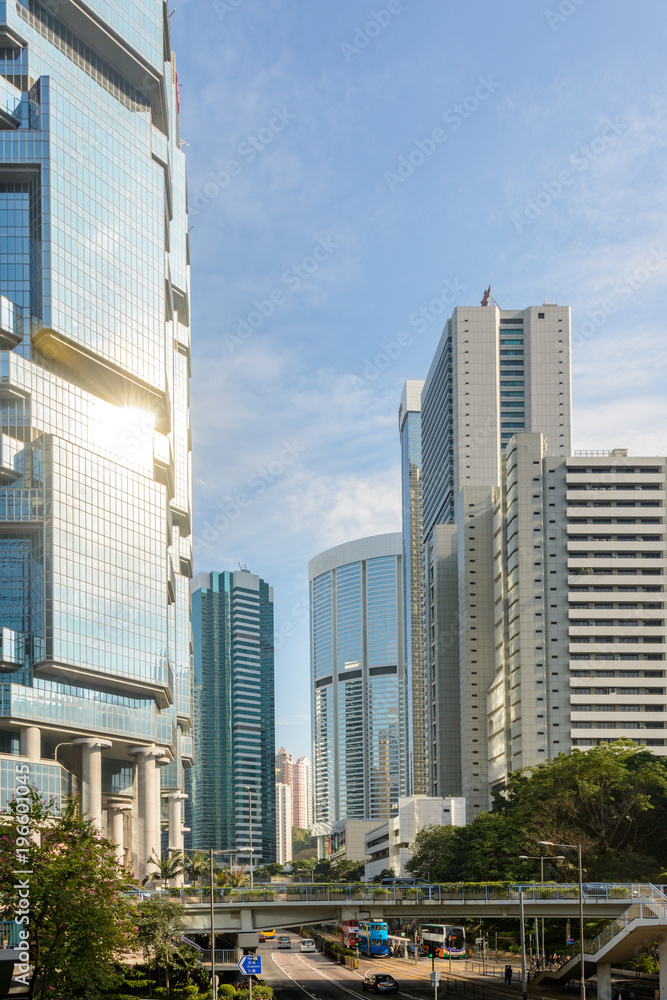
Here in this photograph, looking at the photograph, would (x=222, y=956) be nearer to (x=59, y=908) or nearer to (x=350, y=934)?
(x=350, y=934)

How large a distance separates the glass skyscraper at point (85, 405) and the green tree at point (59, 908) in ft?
189

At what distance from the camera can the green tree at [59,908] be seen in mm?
47469

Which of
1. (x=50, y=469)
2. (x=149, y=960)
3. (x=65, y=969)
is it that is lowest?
(x=149, y=960)

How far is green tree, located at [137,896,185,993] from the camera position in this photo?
249 feet

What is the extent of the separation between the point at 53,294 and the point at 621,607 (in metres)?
103

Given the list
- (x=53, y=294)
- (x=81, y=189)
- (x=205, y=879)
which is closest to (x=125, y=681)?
(x=205, y=879)

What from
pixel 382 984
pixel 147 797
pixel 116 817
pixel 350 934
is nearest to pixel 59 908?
pixel 382 984

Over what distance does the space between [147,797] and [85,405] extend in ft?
159

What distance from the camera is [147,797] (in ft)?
435

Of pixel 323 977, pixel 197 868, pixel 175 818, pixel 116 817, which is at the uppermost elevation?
pixel 116 817

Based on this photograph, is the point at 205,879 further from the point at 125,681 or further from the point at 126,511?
the point at 126,511

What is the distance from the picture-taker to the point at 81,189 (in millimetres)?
127875

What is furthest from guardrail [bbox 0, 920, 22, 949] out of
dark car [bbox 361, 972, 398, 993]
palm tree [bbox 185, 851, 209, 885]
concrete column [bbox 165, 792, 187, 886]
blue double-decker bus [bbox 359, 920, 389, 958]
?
concrete column [bbox 165, 792, 187, 886]

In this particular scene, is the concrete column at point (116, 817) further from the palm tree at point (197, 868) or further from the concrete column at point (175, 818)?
the concrete column at point (175, 818)
